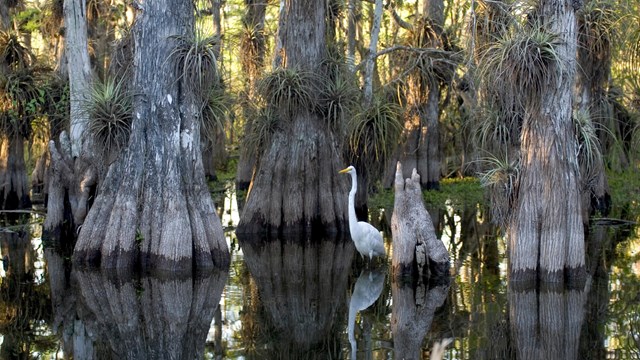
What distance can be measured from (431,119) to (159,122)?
12768 millimetres

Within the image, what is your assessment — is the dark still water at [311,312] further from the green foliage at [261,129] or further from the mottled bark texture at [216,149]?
the mottled bark texture at [216,149]

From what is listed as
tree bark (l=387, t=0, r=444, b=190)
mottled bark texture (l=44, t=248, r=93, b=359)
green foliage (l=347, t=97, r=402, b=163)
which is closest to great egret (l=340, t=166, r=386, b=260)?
green foliage (l=347, t=97, r=402, b=163)

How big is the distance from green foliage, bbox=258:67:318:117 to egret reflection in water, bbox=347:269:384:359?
4183 millimetres

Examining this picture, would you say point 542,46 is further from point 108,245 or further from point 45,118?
point 45,118

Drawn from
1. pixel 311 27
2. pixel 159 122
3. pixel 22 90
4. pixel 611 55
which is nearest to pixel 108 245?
pixel 159 122

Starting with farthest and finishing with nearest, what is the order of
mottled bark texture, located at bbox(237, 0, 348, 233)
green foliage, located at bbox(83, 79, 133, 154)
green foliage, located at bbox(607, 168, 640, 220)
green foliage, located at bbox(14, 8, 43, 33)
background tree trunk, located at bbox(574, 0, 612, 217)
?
green foliage, located at bbox(14, 8, 43, 33), green foliage, located at bbox(607, 168, 640, 220), mottled bark texture, located at bbox(237, 0, 348, 233), background tree trunk, located at bbox(574, 0, 612, 217), green foliage, located at bbox(83, 79, 133, 154)

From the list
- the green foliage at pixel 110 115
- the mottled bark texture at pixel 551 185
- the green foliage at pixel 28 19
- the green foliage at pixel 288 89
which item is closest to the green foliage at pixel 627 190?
the green foliage at pixel 288 89

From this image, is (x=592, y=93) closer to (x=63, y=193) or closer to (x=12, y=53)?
(x=63, y=193)

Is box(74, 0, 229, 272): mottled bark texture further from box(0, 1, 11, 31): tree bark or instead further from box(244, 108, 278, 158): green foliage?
box(0, 1, 11, 31): tree bark

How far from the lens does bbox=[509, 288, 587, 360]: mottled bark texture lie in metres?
11.4

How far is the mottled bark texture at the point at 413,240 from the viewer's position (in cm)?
1507

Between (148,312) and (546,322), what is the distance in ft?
15.7

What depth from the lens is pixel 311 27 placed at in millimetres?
20453

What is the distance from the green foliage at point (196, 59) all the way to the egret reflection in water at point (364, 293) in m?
3.81
